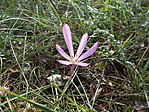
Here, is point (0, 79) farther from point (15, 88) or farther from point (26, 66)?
point (26, 66)

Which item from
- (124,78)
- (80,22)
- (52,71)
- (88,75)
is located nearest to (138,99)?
(124,78)

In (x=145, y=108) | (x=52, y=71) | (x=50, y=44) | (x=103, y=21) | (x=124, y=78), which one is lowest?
(x=145, y=108)

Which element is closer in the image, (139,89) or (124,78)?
(139,89)

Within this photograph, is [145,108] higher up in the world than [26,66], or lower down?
lower down

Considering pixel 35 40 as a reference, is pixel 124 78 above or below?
below

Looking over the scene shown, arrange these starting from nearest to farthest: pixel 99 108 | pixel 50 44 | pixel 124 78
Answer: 1. pixel 99 108
2. pixel 124 78
3. pixel 50 44

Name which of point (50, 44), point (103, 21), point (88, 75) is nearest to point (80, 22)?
point (103, 21)

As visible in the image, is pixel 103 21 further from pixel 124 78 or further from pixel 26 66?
pixel 26 66

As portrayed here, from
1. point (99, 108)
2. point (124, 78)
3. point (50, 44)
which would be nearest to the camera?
point (99, 108)

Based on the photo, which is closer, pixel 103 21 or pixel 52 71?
pixel 52 71

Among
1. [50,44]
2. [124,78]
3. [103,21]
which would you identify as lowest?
[124,78]
